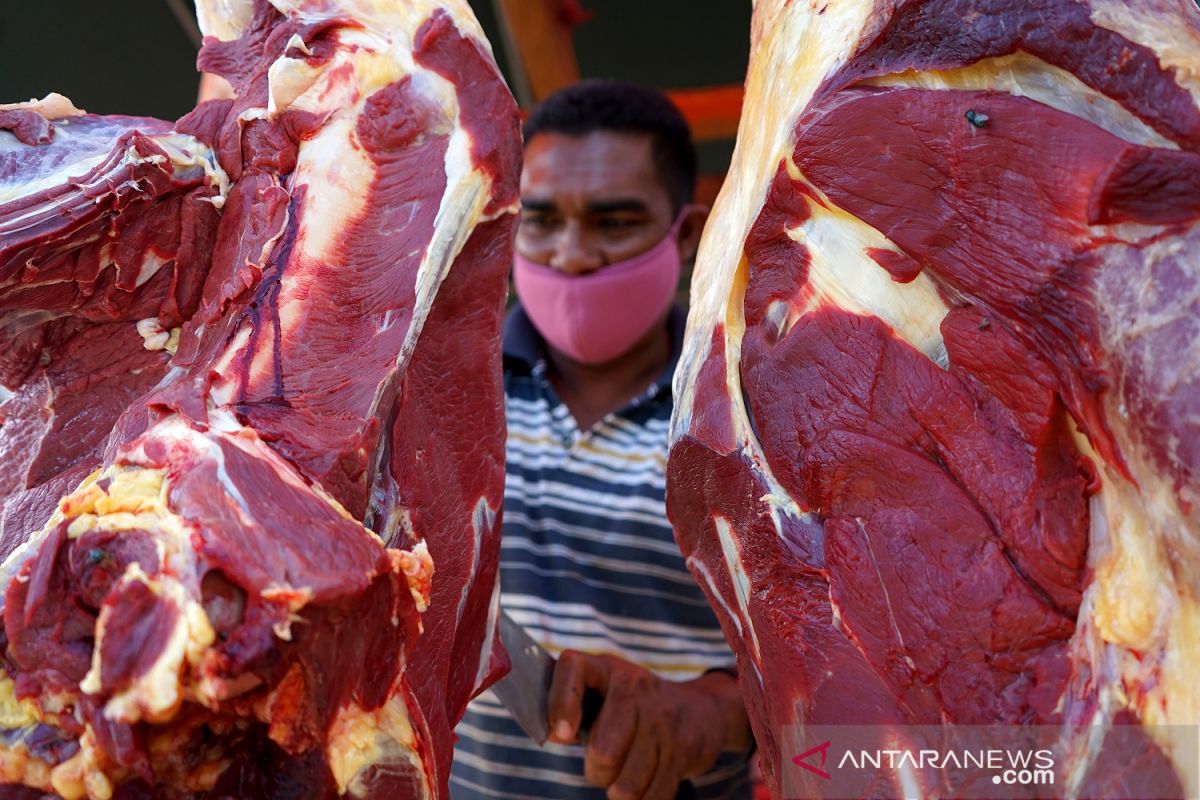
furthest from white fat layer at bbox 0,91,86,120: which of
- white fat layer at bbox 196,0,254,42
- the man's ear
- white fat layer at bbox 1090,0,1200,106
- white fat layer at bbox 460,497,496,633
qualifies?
the man's ear

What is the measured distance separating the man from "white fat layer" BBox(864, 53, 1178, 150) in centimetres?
151

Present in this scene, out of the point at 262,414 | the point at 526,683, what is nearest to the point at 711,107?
Answer: the point at 526,683

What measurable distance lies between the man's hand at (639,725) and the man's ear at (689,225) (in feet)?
4.20

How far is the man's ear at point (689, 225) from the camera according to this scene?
Answer: 3.15m

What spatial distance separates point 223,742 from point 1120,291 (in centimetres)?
107

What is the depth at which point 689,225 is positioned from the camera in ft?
10.5

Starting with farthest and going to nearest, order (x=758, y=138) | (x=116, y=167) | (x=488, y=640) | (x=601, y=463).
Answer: (x=601, y=463) < (x=488, y=640) < (x=758, y=138) < (x=116, y=167)

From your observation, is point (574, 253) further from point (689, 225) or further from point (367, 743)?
point (367, 743)

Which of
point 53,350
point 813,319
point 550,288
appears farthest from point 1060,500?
point 550,288

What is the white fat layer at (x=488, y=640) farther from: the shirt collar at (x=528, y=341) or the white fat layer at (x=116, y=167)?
the shirt collar at (x=528, y=341)

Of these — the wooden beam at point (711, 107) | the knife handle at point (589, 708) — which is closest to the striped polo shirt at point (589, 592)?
the knife handle at point (589, 708)

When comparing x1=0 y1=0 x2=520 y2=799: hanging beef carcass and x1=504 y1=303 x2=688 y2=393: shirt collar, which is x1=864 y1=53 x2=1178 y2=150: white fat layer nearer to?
x1=0 y1=0 x2=520 y2=799: hanging beef carcass

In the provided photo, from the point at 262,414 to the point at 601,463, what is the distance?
63.7 inches

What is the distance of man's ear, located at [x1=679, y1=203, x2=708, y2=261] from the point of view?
3.15 metres
